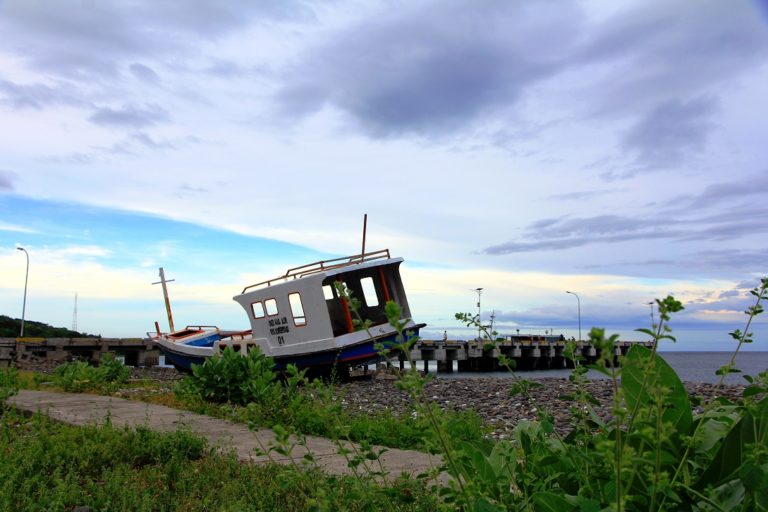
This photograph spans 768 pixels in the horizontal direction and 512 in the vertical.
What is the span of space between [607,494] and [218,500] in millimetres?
2925

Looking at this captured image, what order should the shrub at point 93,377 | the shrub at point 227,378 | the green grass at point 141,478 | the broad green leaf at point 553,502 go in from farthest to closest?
the shrub at point 93,377
the shrub at point 227,378
the green grass at point 141,478
the broad green leaf at point 553,502

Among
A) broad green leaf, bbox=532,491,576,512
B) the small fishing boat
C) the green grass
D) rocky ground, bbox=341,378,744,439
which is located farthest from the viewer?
the small fishing boat

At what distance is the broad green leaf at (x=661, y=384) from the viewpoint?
176 centimetres

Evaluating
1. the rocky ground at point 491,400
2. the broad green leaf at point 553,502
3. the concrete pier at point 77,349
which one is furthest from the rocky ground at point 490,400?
the concrete pier at point 77,349

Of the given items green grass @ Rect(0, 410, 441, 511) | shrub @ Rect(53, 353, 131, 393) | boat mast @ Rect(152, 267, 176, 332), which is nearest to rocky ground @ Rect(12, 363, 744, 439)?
shrub @ Rect(53, 353, 131, 393)

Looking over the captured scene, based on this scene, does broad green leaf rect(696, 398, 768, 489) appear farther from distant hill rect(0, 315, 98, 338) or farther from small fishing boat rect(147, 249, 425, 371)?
distant hill rect(0, 315, 98, 338)

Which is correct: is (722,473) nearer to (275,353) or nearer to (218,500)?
(218,500)

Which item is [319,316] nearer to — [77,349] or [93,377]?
[93,377]

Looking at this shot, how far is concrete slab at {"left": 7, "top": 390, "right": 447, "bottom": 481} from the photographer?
476 cm

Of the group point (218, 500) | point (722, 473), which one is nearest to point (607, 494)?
point (722, 473)

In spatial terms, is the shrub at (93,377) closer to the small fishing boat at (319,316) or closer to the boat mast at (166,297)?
the small fishing boat at (319,316)

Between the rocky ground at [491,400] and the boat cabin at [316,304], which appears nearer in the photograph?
the rocky ground at [491,400]

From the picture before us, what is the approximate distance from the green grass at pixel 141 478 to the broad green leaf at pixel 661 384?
1.34 m

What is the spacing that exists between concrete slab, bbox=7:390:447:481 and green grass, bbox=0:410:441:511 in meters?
0.20
